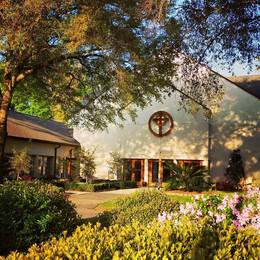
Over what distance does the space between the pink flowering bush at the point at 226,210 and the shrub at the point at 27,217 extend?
103 inches

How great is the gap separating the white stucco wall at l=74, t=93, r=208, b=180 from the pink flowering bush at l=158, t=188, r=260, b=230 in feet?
89.4

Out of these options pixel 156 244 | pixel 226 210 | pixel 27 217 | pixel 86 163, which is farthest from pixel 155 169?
pixel 156 244

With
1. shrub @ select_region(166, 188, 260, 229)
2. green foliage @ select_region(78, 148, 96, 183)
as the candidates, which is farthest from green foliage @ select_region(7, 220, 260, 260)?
green foliage @ select_region(78, 148, 96, 183)

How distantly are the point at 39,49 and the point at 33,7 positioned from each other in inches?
96.8

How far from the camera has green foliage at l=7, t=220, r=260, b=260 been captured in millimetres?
3809

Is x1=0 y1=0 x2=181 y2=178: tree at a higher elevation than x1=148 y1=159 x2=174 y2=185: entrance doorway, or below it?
higher

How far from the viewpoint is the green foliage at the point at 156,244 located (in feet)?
12.5

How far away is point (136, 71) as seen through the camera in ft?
62.1

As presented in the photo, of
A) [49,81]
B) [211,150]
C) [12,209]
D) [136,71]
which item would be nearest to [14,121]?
[49,81]

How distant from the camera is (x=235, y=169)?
33.0 metres

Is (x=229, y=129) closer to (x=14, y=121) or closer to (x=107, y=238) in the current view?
(x=14, y=121)

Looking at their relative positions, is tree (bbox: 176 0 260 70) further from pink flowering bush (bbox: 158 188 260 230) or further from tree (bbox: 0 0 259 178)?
pink flowering bush (bbox: 158 188 260 230)

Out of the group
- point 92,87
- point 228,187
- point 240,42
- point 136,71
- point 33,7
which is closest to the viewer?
point 240,42

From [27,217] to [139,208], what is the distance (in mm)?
2346
